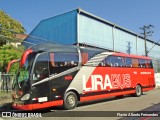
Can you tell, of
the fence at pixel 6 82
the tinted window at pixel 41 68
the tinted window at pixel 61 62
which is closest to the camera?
the tinted window at pixel 41 68

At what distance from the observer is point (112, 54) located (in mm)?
19203

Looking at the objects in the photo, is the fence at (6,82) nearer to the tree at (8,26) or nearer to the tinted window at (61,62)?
the tinted window at (61,62)

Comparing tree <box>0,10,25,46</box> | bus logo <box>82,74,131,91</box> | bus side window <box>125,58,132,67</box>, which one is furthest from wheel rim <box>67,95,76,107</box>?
tree <box>0,10,25,46</box>

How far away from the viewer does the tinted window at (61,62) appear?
14.7 m

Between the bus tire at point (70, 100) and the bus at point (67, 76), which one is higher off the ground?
the bus at point (67, 76)

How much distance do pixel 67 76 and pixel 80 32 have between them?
19.8 meters

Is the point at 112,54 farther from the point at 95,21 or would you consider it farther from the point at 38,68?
the point at 95,21

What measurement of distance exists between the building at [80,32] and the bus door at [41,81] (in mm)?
19521

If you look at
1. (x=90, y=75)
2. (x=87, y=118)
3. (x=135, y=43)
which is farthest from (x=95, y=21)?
(x=87, y=118)

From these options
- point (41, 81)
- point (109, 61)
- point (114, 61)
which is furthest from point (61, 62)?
point (114, 61)

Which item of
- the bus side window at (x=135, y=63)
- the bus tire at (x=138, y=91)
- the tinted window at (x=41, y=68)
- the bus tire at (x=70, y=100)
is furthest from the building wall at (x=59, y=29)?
the tinted window at (x=41, y=68)

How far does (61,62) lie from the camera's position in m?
15.2

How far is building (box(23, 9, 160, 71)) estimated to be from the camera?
114 feet

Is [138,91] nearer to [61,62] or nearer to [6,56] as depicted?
[61,62]
